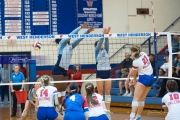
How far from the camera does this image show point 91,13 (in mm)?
19938

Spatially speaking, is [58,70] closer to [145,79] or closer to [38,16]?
[145,79]

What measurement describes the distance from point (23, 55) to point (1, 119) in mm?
4948

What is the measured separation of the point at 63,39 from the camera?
11.8m

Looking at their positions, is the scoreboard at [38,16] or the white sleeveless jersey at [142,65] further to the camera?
the scoreboard at [38,16]

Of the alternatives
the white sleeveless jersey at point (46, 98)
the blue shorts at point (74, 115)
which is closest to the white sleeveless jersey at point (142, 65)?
the white sleeveless jersey at point (46, 98)

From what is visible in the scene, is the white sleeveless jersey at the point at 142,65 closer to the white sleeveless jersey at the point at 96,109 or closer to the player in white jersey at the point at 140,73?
the player in white jersey at the point at 140,73

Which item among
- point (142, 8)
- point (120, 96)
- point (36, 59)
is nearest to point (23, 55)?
point (36, 59)

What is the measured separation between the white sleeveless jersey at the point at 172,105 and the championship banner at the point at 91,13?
11.8 metres

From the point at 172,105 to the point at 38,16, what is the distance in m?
12.0

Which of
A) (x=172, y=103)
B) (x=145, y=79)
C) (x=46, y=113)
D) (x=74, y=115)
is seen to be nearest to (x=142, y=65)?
(x=145, y=79)

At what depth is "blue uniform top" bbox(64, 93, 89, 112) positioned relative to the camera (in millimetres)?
8445

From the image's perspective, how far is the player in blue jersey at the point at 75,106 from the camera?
8396 mm

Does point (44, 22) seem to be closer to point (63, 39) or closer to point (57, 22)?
point (57, 22)

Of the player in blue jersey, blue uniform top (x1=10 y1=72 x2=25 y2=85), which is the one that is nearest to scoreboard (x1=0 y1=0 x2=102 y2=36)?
blue uniform top (x1=10 y1=72 x2=25 y2=85)
